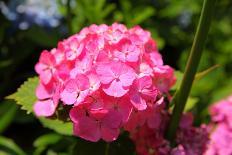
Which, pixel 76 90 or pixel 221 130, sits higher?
pixel 76 90

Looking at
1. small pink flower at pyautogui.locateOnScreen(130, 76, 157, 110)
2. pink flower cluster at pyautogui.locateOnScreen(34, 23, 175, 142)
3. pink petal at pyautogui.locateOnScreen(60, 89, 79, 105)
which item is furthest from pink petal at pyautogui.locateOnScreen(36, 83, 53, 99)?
small pink flower at pyautogui.locateOnScreen(130, 76, 157, 110)

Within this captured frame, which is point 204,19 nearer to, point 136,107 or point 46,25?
point 136,107

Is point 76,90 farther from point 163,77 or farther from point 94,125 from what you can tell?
point 163,77

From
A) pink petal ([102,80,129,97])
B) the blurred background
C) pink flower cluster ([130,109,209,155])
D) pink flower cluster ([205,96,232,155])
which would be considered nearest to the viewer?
pink petal ([102,80,129,97])

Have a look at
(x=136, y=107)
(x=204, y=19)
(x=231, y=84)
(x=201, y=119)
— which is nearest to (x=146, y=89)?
(x=136, y=107)

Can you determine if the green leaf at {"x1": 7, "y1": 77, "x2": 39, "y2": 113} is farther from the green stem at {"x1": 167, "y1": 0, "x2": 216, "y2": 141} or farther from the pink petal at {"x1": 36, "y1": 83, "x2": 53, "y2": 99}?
the green stem at {"x1": 167, "y1": 0, "x2": 216, "y2": 141}

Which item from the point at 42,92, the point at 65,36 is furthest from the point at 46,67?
the point at 65,36

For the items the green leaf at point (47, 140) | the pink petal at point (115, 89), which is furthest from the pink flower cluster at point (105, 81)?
the green leaf at point (47, 140)
